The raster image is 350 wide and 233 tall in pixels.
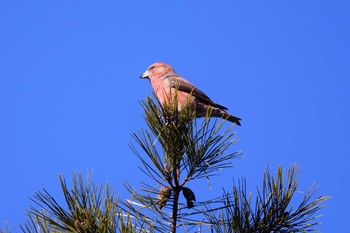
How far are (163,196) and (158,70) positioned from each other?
3.62 metres

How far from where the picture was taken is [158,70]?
21.2 feet

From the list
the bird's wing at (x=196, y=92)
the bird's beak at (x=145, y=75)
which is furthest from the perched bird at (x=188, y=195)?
the bird's beak at (x=145, y=75)

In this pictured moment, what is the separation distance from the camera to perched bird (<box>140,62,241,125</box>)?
4828 mm

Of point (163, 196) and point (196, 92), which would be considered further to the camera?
point (196, 92)

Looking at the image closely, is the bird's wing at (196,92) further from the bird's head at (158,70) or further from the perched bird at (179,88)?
the bird's head at (158,70)

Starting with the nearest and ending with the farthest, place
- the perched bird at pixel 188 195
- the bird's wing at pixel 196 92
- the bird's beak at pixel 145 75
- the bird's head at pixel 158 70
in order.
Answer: the perched bird at pixel 188 195
the bird's wing at pixel 196 92
the bird's head at pixel 158 70
the bird's beak at pixel 145 75

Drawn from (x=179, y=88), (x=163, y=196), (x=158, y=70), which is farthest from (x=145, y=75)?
(x=163, y=196)

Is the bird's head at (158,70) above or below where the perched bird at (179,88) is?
above

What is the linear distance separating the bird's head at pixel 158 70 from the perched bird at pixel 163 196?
3366 mm

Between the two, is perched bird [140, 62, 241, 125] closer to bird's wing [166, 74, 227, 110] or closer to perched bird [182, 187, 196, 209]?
bird's wing [166, 74, 227, 110]

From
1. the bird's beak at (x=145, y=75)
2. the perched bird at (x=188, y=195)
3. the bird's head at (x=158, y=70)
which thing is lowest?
the perched bird at (x=188, y=195)

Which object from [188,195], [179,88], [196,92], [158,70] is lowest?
[188,195]

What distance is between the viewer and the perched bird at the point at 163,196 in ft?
9.79

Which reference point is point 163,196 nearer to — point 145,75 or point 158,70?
point 158,70
